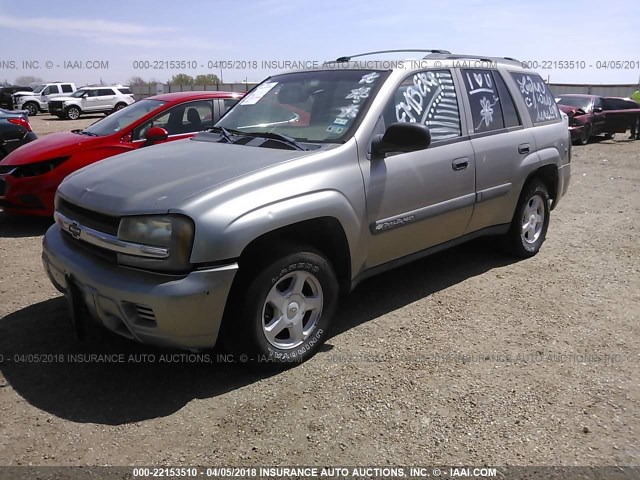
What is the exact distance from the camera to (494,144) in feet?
15.1

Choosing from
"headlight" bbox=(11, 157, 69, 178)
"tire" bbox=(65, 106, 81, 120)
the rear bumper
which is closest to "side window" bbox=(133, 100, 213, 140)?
"headlight" bbox=(11, 157, 69, 178)

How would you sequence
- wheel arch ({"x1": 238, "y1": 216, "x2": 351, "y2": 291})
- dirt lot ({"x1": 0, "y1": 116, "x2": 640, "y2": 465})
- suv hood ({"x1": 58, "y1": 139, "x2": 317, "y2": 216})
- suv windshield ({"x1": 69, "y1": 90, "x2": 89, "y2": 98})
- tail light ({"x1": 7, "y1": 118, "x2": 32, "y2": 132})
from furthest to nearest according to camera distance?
suv windshield ({"x1": 69, "y1": 90, "x2": 89, "y2": 98}) → tail light ({"x1": 7, "y1": 118, "x2": 32, "y2": 132}) → wheel arch ({"x1": 238, "y1": 216, "x2": 351, "y2": 291}) → suv hood ({"x1": 58, "y1": 139, "x2": 317, "y2": 216}) → dirt lot ({"x1": 0, "y1": 116, "x2": 640, "y2": 465})

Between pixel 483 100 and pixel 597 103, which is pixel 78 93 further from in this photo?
pixel 483 100

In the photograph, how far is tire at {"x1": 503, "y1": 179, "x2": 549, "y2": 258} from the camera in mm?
5172

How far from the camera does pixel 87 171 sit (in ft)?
12.3

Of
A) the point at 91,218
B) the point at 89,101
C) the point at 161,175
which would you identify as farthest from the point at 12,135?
the point at 89,101

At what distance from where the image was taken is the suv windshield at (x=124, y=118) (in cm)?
672

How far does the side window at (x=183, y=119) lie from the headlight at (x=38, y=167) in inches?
36.0

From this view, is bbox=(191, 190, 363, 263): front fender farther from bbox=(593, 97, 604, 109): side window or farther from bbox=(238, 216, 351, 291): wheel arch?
bbox=(593, 97, 604, 109): side window

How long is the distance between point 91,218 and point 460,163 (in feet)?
8.78

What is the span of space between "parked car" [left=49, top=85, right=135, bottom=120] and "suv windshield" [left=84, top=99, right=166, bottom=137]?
23155mm

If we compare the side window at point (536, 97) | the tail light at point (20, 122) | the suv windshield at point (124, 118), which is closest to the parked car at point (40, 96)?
the tail light at point (20, 122)

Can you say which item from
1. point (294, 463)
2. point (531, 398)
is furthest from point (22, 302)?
point (531, 398)

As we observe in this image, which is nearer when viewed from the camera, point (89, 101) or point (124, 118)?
point (124, 118)
